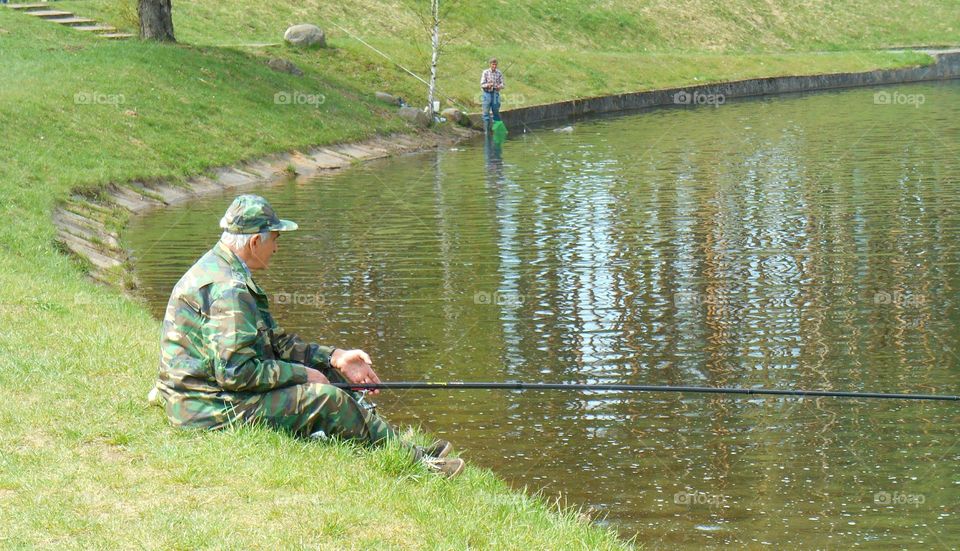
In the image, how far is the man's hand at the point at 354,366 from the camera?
723 cm

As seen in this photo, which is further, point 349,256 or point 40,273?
point 349,256

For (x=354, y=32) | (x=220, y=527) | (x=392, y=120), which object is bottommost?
(x=220, y=527)

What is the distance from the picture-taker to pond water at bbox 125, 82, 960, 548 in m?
7.88

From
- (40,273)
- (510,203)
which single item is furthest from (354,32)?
(40,273)

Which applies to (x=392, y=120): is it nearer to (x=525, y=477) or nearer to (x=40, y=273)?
(x=40, y=273)

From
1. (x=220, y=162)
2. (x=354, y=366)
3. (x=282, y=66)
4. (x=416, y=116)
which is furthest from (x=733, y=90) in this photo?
(x=354, y=366)

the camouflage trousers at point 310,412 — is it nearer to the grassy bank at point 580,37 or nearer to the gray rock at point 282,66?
the gray rock at point 282,66

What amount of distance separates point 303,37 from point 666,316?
1059 inches

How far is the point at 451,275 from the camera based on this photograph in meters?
14.7

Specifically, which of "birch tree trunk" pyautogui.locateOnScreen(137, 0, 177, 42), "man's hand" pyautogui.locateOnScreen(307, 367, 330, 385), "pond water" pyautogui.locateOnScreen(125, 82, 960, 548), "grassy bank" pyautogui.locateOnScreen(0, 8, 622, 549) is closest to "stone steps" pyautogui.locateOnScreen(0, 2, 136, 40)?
"birch tree trunk" pyautogui.locateOnScreen(137, 0, 177, 42)

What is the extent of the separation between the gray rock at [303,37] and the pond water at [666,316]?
1301 centimetres

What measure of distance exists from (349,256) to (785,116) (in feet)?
78.1

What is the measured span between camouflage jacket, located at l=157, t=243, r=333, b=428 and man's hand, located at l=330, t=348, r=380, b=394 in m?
0.36

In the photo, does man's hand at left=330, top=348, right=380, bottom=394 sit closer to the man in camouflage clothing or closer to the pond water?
the man in camouflage clothing
